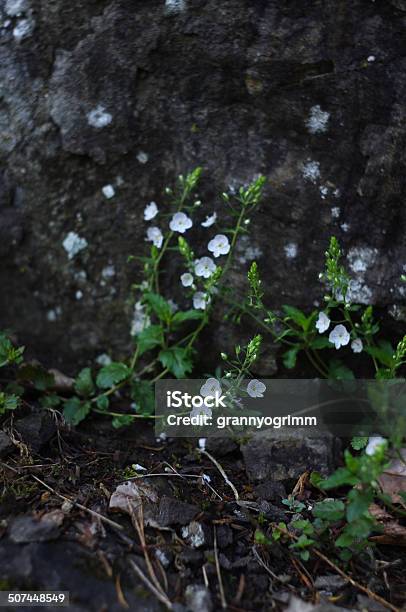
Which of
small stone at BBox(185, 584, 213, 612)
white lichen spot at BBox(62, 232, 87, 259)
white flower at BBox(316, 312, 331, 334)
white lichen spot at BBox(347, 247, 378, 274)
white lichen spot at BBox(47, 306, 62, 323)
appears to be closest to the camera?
small stone at BBox(185, 584, 213, 612)

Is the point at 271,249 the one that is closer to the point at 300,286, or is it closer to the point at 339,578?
the point at 300,286

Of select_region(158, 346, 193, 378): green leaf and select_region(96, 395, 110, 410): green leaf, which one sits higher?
select_region(158, 346, 193, 378): green leaf

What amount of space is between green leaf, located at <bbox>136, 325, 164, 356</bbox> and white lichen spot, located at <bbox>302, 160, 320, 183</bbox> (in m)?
1.17

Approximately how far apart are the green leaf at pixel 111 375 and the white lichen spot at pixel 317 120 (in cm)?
169

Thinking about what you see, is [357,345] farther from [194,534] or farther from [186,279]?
[194,534]

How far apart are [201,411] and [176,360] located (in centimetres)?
32

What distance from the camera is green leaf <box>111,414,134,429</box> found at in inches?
136

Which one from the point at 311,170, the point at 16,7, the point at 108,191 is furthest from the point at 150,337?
the point at 16,7

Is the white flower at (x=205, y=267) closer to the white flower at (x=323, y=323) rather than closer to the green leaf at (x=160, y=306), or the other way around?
the green leaf at (x=160, y=306)

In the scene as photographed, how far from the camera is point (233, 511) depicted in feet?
9.61

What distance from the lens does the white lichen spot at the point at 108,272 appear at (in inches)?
151

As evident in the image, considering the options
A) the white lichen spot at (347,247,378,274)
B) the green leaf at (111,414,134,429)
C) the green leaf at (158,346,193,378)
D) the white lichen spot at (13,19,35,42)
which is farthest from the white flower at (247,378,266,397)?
the white lichen spot at (13,19,35,42)

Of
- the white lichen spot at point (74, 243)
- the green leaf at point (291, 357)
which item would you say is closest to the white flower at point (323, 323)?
the green leaf at point (291, 357)

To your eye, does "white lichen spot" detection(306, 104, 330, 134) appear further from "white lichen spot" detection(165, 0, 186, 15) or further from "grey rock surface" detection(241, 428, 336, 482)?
"grey rock surface" detection(241, 428, 336, 482)
